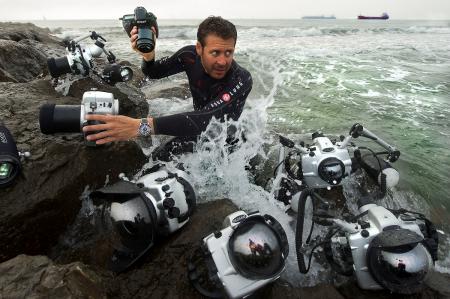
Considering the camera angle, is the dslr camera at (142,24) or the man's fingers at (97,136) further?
the dslr camera at (142,24)

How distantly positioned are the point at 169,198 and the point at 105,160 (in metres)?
1.57

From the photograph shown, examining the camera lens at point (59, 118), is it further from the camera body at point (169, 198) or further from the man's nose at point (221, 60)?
the man's nose at point (221, 60)

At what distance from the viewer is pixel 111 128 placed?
318cm

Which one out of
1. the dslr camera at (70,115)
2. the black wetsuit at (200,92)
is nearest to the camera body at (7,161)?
the dslr camera at (70,115)

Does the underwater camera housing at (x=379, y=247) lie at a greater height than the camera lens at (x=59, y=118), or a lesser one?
lesser

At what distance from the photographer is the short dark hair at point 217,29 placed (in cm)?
402

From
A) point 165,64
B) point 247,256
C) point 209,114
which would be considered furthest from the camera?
point 165,64

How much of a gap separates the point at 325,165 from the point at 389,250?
1231 mm

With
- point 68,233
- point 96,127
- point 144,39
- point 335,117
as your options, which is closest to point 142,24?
point 144,39

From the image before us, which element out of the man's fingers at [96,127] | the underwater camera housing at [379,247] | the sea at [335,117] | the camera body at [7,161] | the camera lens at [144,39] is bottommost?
the sea at [335,117]

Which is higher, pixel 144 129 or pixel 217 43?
pixel 217 43

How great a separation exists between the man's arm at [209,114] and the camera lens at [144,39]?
1.15m

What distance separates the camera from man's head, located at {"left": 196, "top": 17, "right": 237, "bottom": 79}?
4.04 meters

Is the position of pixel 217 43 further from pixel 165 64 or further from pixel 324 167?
pixel 324 167
